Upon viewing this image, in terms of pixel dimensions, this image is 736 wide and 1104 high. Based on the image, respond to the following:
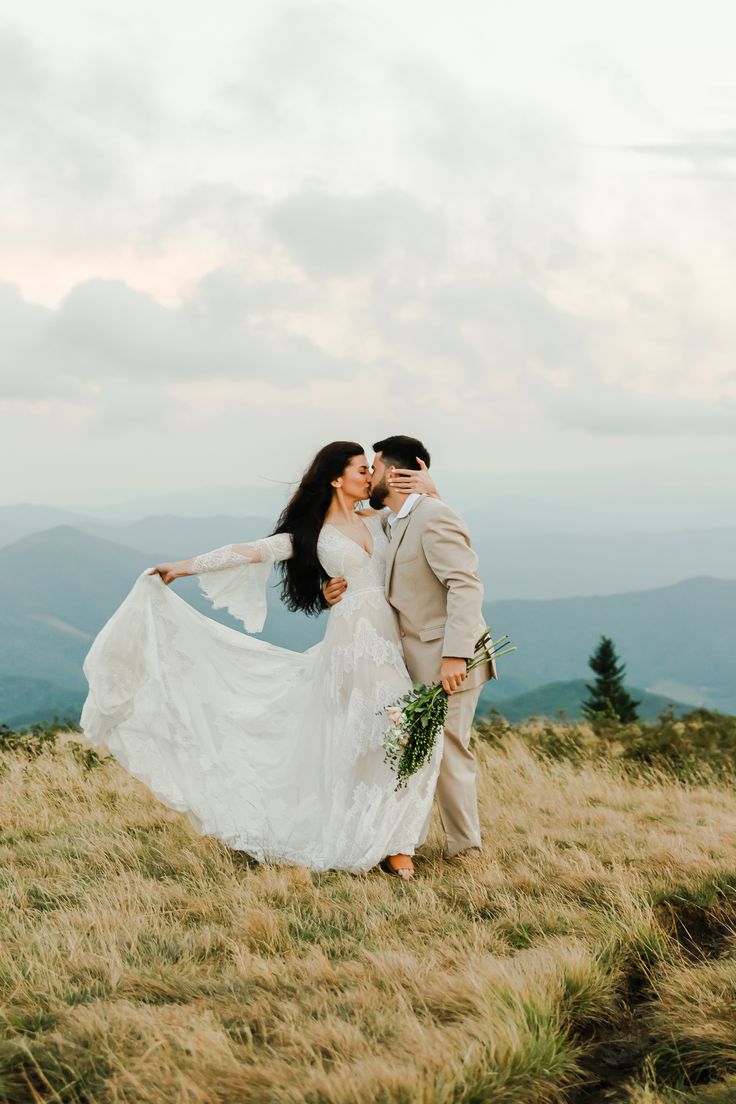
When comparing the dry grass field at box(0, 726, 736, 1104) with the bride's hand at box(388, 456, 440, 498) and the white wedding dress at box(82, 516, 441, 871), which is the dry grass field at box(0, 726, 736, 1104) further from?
the bride's hand at box(388, 456, 440, 498)

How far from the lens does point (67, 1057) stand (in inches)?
146

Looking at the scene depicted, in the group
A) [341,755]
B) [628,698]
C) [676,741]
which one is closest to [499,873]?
[341,755]

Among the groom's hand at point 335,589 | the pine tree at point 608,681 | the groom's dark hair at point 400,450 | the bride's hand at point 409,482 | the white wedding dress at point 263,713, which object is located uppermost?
the groom's dark hair at point 400,450

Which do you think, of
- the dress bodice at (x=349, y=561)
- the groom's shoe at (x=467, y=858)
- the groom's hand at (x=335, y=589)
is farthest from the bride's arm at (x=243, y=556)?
the groom's shoe at (x=467, y=858)

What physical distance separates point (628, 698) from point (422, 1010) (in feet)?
148

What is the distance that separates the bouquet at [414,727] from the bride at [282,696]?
13.5 inches

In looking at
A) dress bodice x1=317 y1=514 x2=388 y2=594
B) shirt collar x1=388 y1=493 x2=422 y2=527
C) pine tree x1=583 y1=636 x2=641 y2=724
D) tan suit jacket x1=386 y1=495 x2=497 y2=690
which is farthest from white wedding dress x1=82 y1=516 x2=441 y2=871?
pine tree x1=583 y1=636 x2=641 y2=724

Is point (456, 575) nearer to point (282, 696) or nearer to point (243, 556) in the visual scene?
point (243, 556)

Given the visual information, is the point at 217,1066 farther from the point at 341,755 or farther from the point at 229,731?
the point at 229,731

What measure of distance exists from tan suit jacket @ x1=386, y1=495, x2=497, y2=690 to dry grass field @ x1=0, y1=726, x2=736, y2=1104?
53.6 inches

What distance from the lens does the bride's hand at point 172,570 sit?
22.8 ft

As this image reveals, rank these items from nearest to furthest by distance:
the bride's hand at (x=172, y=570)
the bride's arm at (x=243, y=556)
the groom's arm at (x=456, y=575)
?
the groom's arm at (x=456, y=575) < the bride's hand at (x=172, y=570) < the bride's arm at (x=243, y=556)

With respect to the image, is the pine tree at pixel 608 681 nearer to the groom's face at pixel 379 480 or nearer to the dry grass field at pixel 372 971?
the groom's face at pixel 379 480

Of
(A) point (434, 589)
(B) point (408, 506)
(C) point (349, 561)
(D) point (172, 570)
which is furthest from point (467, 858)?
(D) point (172, 570)
